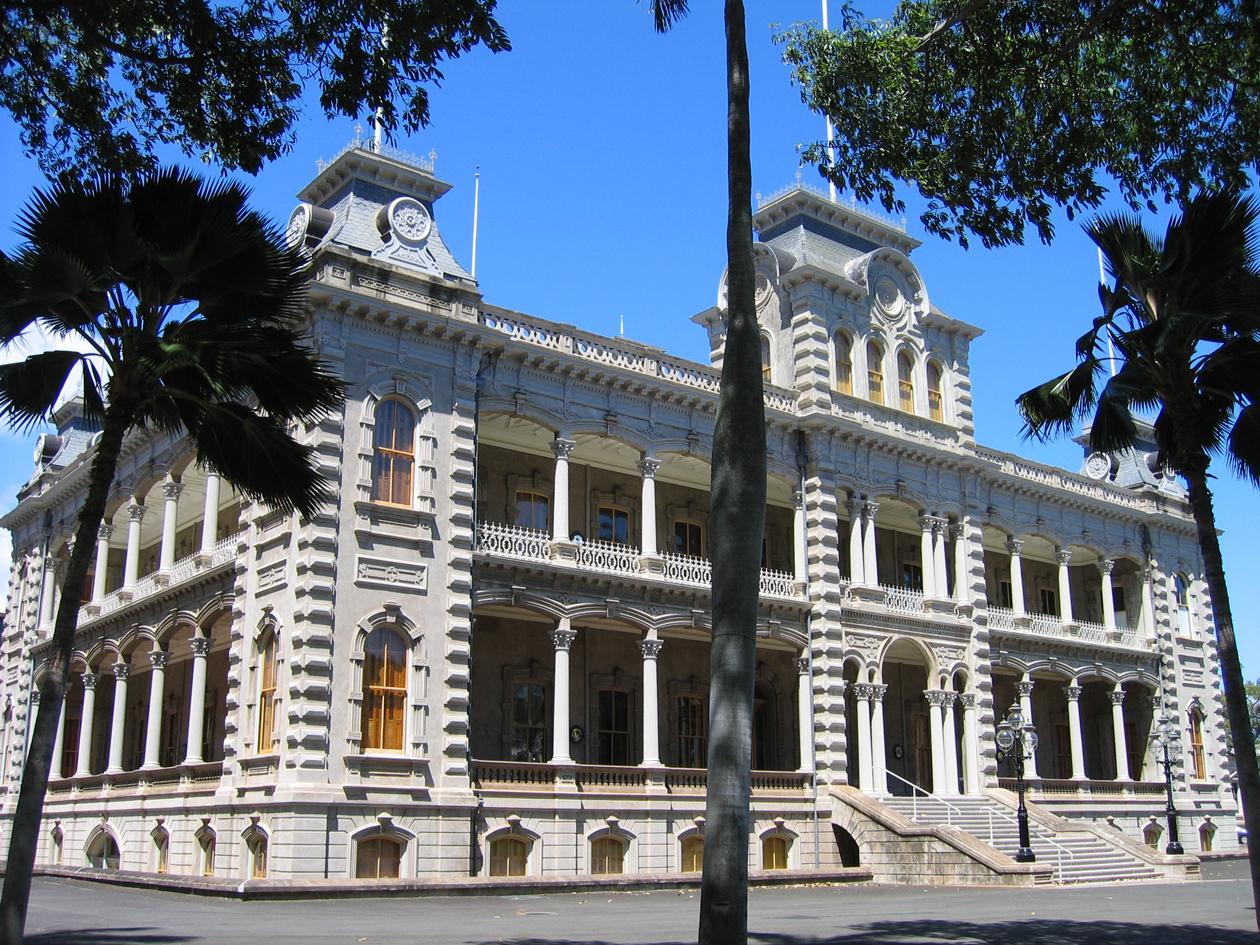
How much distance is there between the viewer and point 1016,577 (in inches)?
1624

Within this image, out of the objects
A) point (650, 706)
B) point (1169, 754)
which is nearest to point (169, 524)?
point (650, 706)

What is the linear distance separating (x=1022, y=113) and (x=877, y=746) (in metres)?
21.8

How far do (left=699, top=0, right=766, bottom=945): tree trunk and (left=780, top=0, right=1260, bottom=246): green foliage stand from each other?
467 centimetres

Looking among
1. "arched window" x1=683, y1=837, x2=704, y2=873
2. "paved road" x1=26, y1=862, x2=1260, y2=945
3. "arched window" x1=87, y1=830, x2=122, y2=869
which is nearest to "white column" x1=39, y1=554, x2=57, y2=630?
"arched window" x1=87, y1=830, x2=122, y2=869

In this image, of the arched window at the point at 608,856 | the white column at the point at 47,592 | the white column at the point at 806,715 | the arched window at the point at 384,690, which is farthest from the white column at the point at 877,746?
the white column at the point at 47,592

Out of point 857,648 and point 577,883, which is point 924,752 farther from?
point 577,883

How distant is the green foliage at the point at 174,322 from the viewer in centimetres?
1339

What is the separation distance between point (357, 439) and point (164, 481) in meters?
9.34

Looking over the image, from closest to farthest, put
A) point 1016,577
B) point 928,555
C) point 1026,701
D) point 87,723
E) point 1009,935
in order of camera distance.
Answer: point 1009,935
point 87,723
point 928,555
point 1026,701
point 1016,577

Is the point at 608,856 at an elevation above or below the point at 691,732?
below

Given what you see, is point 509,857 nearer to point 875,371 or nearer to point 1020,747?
point 1020,747

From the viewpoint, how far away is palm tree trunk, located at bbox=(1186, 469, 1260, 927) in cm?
1504

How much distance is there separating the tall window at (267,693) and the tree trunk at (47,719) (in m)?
13.4

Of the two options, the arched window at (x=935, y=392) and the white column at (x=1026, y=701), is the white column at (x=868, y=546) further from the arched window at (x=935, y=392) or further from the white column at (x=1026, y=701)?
the white column at (x=1026, y=701)
